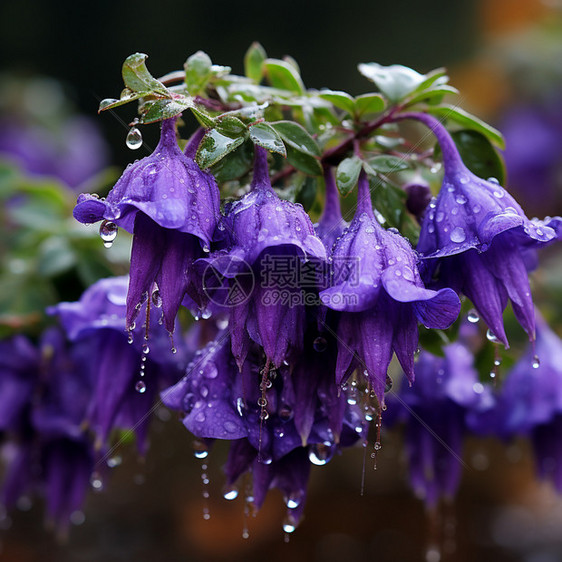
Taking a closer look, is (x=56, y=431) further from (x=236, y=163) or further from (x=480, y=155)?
(x=480, y=155)

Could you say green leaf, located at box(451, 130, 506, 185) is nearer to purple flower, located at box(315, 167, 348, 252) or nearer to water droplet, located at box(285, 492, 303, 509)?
purple flower, located at box(315, 167, 348, 252)

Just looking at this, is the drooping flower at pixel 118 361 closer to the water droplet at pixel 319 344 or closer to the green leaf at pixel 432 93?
the water droplet at pixel 319 344

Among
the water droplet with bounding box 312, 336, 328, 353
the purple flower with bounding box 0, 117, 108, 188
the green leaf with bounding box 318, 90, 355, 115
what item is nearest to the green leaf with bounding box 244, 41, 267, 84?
the green leaf with bounding box 318, 90, 355, 115

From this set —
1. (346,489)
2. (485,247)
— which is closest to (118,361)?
(485,247)

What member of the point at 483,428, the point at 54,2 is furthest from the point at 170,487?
the point at 54,2

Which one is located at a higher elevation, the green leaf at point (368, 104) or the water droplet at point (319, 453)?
the green leaf at point (368, 104)

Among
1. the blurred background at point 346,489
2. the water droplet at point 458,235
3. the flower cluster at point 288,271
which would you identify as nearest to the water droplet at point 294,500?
the flower cluster at point 288,271
